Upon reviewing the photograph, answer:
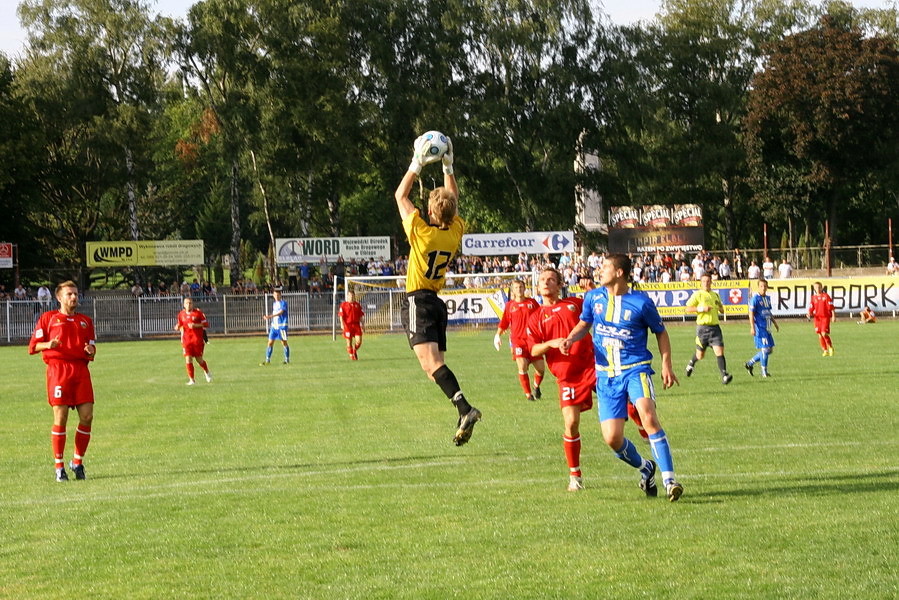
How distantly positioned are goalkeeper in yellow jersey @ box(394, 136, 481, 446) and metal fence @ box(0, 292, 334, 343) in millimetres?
37915

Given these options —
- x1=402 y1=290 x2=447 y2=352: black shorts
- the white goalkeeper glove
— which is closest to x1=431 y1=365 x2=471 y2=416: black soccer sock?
x1=402 y1=290 x2=447 y2=352: black shorts

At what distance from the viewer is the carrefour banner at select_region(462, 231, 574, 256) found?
51.9m

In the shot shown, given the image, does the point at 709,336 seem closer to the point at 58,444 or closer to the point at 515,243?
the point at 58,444

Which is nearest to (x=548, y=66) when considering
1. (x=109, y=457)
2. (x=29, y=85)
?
(x=29, y=85)

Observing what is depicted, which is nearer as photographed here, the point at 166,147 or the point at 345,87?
the point at 345,87

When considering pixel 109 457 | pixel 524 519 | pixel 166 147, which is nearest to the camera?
pixel 524 519

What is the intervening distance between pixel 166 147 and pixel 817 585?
267 feet

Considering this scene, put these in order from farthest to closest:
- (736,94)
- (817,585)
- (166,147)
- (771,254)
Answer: (166,147), (736,94), (771,254), (817,585)

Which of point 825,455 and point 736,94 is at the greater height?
point 736,94

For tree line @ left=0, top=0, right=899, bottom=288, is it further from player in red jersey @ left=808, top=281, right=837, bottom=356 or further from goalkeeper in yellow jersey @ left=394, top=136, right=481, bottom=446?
goalkeeper in yellow jersey @ left=394, top=136, right=481, bottom=446

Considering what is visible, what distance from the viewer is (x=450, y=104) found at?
56.8 metres

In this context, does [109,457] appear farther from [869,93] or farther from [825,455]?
[869,93]

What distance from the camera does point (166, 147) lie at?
273 ft

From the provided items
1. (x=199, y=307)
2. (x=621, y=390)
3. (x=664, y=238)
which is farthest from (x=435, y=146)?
(x=664, y=238)
